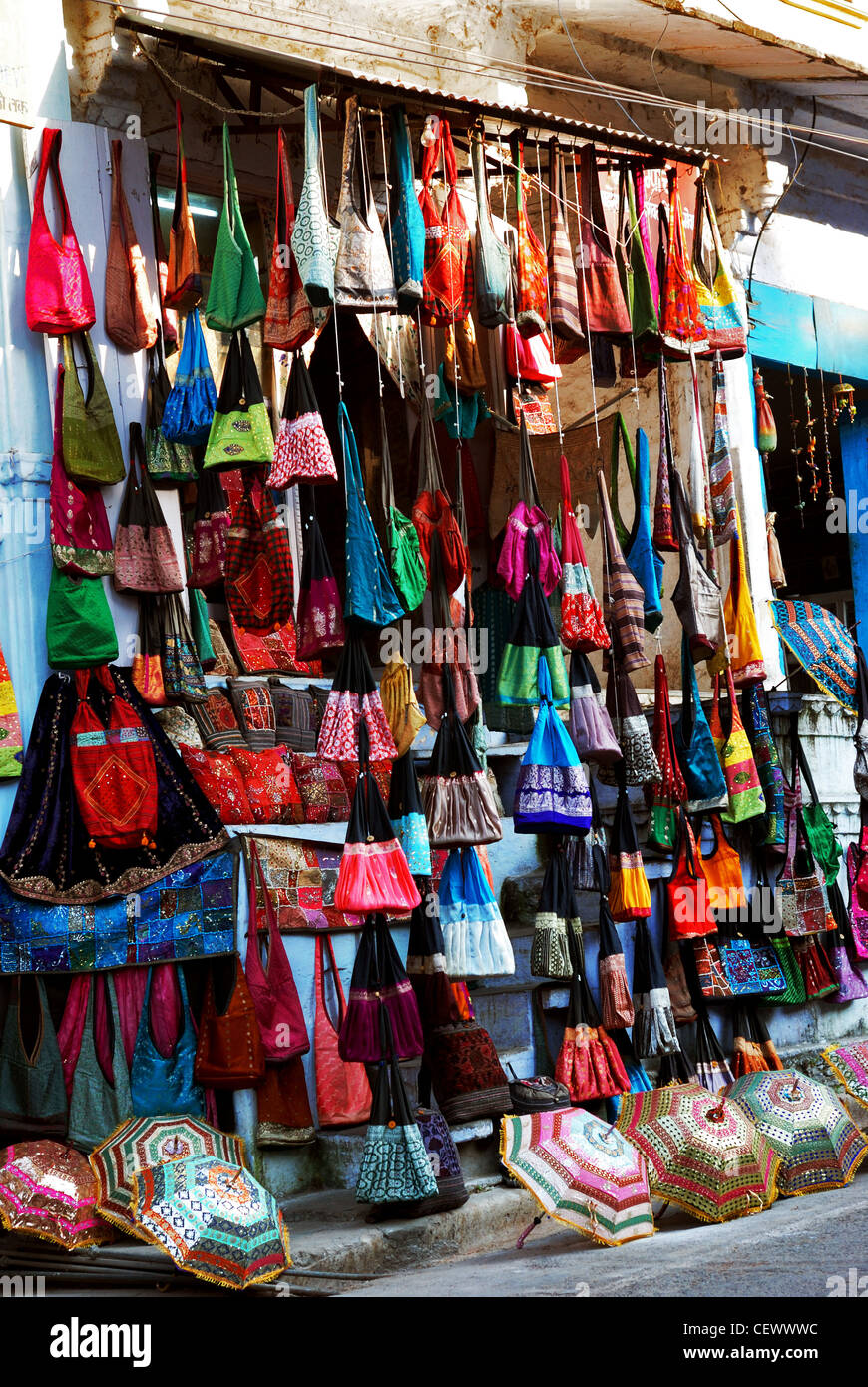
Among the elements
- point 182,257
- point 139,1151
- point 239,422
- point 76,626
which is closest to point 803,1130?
point 139,1151

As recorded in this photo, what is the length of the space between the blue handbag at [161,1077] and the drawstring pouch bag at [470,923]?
1.14m

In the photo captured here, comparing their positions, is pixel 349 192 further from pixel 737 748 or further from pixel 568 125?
pixel 737 748

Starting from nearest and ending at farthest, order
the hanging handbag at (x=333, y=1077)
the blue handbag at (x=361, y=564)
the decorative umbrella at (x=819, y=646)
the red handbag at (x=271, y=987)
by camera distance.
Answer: the blue handbag at (x=361, y=564), the red handbag at (x=271, y=987), the hanging handbag at (x=333, y=1077), the decorative umbrella at (x=819, y=646)

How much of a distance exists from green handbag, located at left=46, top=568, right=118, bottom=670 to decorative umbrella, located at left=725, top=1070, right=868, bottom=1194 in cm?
326

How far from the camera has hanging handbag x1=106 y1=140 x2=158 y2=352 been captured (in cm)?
693

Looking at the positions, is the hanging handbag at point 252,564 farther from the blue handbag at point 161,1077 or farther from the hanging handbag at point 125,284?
the blue handbag at point 161,1077

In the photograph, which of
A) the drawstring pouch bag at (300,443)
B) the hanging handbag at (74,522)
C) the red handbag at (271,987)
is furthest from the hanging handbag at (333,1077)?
the drawstring pouch bag at (300,443)

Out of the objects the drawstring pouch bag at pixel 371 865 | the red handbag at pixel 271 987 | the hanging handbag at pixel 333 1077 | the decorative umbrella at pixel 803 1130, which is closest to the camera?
the drawstring pouch bag at pixel 371 865

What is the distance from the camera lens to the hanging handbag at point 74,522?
6473 mm

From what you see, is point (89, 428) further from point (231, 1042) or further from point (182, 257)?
point (231, 1042)

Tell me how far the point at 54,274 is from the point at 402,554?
179 centimetres

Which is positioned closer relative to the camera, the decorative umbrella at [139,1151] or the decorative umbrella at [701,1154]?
the decorative umbrella at [139,1151]

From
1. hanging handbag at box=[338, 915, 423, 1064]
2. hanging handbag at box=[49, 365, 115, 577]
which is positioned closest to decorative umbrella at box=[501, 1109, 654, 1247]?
hanging handbag at box=[338, 915, 423, 1064]

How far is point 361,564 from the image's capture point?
6.59 meters
